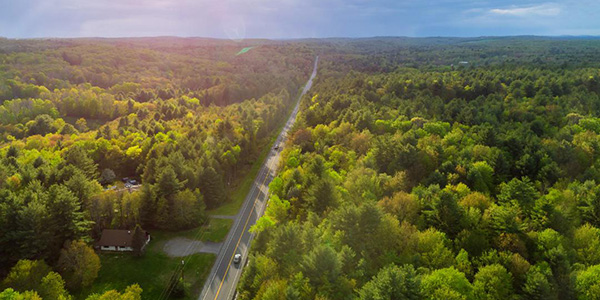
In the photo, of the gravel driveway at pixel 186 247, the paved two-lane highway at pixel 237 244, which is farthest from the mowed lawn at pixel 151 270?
the paved two-lane highway at pixel 237 244

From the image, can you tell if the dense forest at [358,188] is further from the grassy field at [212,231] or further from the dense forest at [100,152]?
the grassy field at [212,231]

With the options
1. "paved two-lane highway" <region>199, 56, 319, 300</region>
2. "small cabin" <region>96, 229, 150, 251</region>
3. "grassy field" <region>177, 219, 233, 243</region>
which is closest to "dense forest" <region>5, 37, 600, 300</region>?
"grassy field" <region>177, 219, 233, 243</region>

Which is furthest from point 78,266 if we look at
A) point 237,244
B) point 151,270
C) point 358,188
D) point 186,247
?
point 358,188

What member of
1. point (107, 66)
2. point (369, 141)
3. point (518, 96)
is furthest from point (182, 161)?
point (107, 66)

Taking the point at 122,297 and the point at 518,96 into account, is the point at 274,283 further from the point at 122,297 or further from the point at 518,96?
the point at 518,96

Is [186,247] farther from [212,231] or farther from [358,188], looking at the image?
[358,188]
